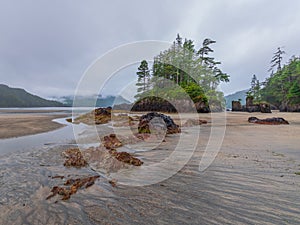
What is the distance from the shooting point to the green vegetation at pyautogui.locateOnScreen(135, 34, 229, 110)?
34522 mm

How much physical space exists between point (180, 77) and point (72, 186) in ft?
126

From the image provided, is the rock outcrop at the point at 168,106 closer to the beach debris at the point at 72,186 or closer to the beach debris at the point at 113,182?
the beach debris at the point at 113,182

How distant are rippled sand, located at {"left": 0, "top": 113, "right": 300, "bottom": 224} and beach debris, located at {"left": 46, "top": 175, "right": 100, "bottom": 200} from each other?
0.10 metres

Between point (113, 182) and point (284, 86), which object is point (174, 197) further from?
point (284, 86)

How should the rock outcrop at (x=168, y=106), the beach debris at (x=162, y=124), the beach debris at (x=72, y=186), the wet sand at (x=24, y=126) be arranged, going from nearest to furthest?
the beach debris at (x=72, y=186), the beach debris at (x=162, y=124), the wet sand at (x=24, y=126), the rock outcrop at (x=168, y=106)

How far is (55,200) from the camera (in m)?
2.34

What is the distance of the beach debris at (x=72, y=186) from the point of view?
249 centimetres

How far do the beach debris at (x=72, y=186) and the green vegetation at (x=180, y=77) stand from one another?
29500 mm

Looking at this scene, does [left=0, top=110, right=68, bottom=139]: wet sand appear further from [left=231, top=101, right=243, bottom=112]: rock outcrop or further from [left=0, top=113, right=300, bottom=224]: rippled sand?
[left=231, top=101, right=243, bottom=112]: rock outcrop

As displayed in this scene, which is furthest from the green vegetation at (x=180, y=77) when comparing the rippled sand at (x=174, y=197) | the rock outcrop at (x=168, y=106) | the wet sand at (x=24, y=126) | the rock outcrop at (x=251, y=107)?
the rippled sand at (x=174, y=197)

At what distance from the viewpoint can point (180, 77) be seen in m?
39.1

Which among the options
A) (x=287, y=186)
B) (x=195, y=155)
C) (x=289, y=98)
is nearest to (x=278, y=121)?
(x=195, y=155)

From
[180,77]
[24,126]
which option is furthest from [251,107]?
[24,126]

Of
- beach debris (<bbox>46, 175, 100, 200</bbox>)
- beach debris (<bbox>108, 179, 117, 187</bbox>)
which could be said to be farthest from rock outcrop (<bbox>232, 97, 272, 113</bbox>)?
beach debris (<bbox>46, 175, 100, 200</bbox>)
